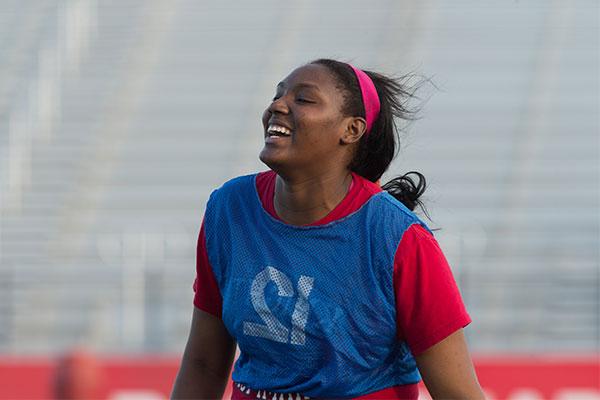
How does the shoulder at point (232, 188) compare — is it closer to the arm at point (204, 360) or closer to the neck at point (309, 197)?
the neck at point (309, 197)

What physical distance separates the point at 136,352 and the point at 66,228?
80.0 inches

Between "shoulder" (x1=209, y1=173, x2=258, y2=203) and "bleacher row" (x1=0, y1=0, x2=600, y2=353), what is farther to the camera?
"bleacher row" (x1=0, y1=0, x2=600, y2=353)

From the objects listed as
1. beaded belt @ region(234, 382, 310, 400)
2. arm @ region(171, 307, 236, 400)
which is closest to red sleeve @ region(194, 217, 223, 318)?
arm @ region(171, 307, 236, 400)

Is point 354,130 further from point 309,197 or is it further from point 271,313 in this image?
point 271,313

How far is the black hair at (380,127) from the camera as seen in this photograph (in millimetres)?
2389

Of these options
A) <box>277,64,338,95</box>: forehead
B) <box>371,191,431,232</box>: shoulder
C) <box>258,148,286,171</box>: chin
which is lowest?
<box>371,191,431,232</box>: shoulder

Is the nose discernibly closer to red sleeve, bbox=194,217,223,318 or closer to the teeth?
the teeth

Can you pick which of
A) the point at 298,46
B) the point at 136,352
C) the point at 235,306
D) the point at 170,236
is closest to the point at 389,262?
the point at 235,306

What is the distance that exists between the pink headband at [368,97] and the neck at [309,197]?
5.8 inches

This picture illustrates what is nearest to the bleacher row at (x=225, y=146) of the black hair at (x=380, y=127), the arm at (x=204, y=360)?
the arm at (x=204, y=360)

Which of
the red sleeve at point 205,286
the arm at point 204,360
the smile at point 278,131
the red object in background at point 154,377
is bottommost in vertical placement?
the red object in background at point 154,377

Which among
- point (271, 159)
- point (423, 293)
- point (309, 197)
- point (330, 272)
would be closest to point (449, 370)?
point (423, 293)

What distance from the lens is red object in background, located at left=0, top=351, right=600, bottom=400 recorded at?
6.10 meters

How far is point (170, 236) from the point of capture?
8977 mm
